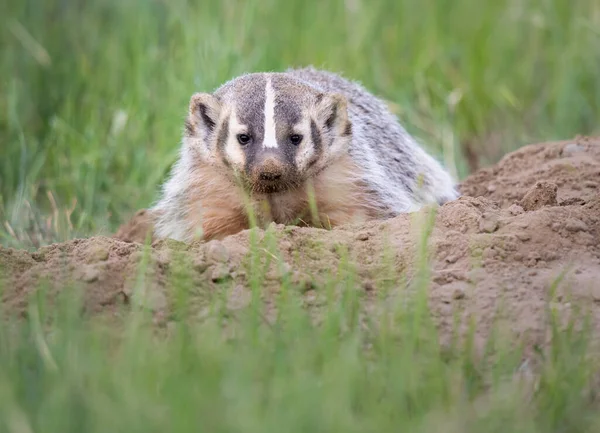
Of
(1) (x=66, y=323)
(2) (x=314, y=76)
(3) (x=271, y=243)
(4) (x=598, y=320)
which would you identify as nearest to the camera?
(1) (x=66, y=323)

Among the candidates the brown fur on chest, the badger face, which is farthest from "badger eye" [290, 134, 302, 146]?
the brown fur on chest

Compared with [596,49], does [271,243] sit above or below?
below

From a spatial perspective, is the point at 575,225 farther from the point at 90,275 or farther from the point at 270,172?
the point at 90,275

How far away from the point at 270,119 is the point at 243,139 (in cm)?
16

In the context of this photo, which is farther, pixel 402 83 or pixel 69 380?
pixel 402 83

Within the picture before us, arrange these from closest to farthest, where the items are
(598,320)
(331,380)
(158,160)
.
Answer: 1. (331,380)
2. (598,320)
3. (158,160)

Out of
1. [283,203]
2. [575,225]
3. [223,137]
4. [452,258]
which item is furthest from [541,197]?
[223,137]

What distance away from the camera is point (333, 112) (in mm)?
4055

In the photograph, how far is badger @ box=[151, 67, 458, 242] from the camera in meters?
3.76

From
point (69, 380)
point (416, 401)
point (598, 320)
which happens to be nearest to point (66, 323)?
point (69, 380)

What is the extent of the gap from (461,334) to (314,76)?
7.96ft

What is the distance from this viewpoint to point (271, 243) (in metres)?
3.22

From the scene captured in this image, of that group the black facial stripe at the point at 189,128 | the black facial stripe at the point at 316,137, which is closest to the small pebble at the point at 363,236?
the black facial stripe at the point at 316,137

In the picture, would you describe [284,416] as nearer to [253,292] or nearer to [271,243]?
[253,292]
